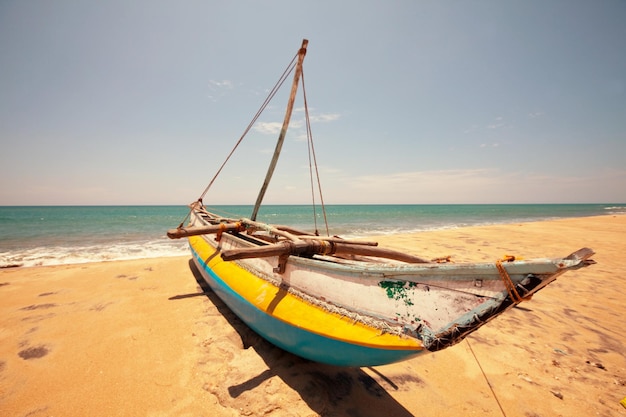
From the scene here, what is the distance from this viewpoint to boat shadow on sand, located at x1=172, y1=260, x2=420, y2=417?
302 centimetres

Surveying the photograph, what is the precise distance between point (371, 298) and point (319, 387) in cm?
161

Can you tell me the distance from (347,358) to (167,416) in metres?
2.38

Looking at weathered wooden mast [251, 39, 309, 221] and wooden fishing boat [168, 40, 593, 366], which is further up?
weathered wooden mast [251, 39, 309, 221]

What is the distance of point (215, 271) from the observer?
18.7 feet

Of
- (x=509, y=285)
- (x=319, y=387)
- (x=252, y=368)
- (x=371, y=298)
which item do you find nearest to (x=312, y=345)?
(x=319, y=387)

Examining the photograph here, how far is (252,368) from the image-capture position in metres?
3.59

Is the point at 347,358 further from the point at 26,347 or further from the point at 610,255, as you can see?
the point at 610,255

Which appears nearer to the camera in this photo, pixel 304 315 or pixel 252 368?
pixel 304 315

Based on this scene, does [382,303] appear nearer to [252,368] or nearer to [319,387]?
[319,387]

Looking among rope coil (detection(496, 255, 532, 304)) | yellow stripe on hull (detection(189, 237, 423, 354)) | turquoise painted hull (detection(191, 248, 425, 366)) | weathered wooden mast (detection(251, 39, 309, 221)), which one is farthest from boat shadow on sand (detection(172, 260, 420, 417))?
weathered wooden mast (detection(251, 39, 309, 221))

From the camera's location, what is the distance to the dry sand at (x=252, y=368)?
3.12m

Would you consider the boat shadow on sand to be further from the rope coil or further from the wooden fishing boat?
the rope coil

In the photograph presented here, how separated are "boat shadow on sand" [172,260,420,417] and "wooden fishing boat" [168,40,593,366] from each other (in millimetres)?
405

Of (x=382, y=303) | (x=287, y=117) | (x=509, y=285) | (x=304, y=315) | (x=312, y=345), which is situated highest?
(x=287, y=117)
